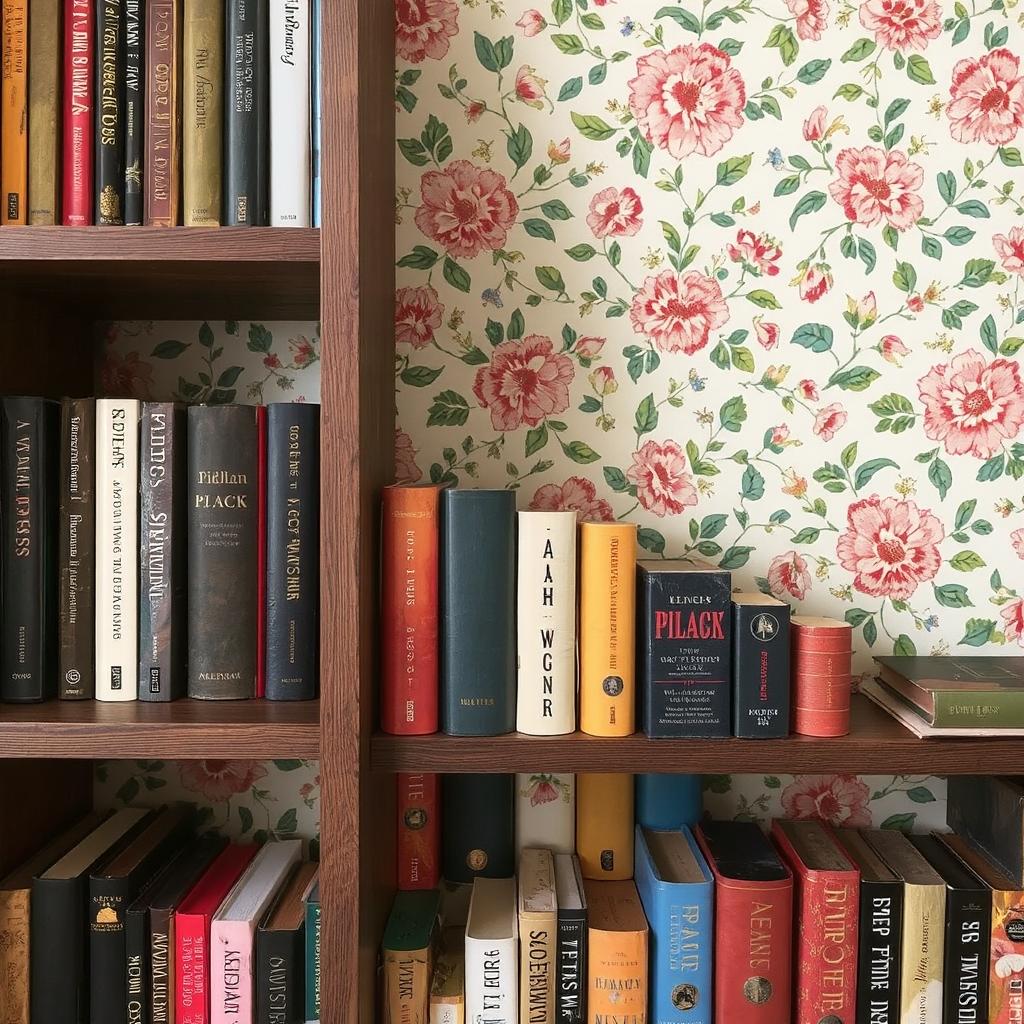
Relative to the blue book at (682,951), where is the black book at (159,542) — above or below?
above

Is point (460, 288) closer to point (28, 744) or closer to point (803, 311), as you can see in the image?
point (803, 311)

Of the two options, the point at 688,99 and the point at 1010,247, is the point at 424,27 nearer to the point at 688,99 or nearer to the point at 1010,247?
the point at 688,99

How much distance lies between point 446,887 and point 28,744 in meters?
0.54

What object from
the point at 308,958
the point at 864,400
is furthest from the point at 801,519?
the point at 308,958

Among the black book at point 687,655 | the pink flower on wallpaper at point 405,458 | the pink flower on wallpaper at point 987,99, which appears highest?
the pink flower on wallpaper at point 987,99

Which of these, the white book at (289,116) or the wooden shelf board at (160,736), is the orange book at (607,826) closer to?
the wooden shelf board at (160,736)

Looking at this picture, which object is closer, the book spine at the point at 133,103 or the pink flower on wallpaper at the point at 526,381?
the book spine at the point at 133,103

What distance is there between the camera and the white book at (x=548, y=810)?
3.80ft

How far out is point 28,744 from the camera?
0.86m

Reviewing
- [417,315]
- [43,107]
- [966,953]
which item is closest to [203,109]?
[43,107]

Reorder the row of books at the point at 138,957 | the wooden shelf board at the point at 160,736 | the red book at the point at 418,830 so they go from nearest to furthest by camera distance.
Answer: the wooden shelf board at the point at 160,736 < the row of books at the point at 138,957 < the red book at the point at 418,830

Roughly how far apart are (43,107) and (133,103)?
82 millimetres

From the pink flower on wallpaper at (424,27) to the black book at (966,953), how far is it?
3.71ft

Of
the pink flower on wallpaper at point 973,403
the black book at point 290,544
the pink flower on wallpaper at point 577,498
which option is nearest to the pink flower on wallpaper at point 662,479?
the pink flower on wallpaper at point 577,498
